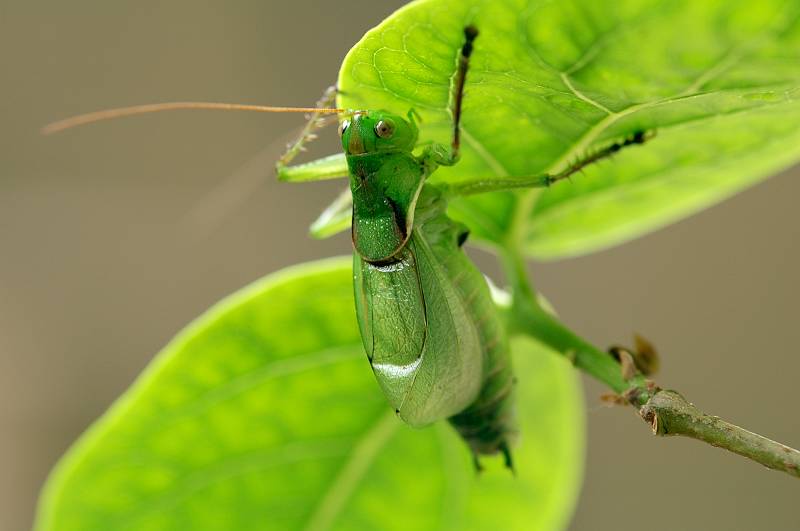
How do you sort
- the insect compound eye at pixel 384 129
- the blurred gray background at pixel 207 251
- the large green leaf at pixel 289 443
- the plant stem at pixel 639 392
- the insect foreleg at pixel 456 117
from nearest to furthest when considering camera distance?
the plant stem at pixel 639 392
the insect foreleg at pixel 456 117
the insect compound eye at pixel 384 129
the large green leaf at pixel 289 443
the blurred gray background at pixel 207 251

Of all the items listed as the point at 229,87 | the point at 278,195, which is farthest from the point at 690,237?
the point at 229,87

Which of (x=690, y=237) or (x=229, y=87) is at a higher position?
(x=229, y=87)

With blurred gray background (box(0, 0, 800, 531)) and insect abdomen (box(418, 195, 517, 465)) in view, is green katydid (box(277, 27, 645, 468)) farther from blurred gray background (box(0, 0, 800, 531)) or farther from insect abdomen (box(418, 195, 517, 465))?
blurred gray background (box(0, 0, 800, 531))

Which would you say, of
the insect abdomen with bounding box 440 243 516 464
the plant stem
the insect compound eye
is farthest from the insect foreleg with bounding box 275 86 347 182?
the plant stem

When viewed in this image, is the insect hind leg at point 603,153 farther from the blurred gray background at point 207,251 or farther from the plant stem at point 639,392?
the blurred gray background at point 207,251

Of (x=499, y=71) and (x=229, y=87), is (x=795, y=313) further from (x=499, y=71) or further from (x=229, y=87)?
(x=499, y=71)

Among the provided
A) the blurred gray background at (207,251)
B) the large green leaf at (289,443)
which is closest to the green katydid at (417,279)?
the large green leaf at (289,443)
